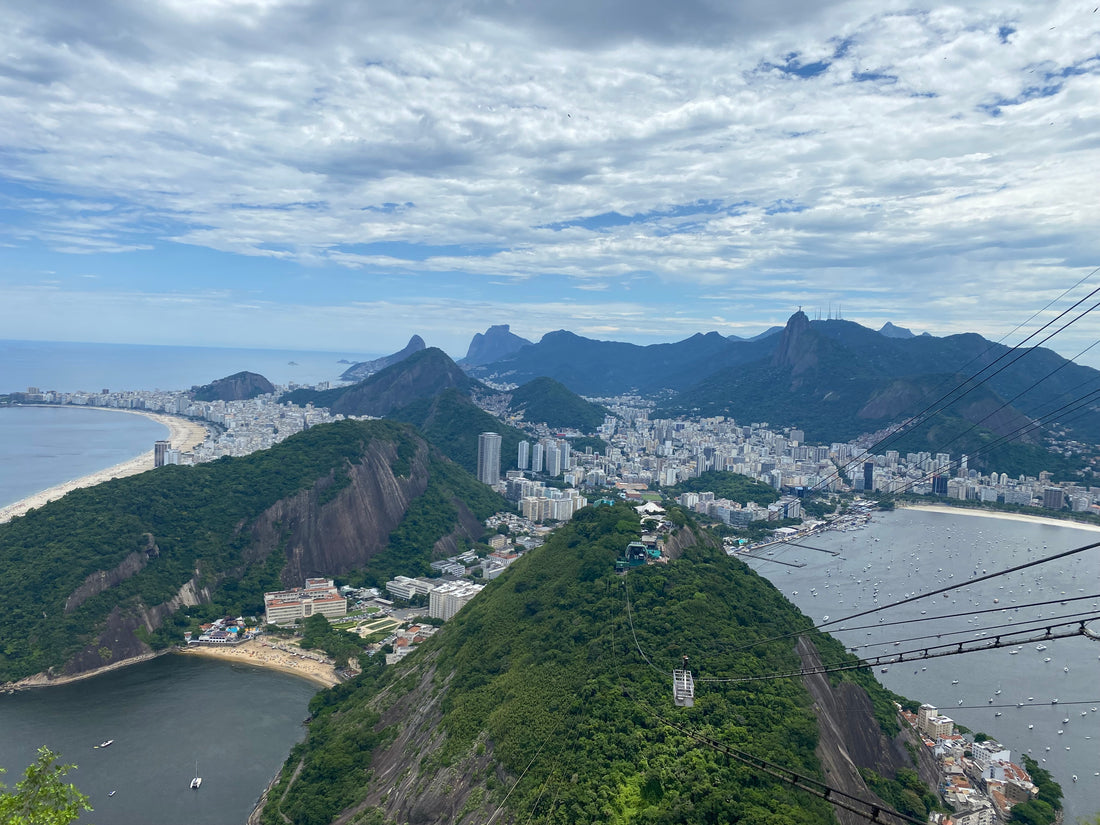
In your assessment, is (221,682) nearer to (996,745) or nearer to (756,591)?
(756,591)

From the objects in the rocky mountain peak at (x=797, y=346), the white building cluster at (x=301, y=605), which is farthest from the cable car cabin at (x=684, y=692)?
the rocky mountain peak at (x=797, y=346)

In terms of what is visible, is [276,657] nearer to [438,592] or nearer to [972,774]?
[438,592]

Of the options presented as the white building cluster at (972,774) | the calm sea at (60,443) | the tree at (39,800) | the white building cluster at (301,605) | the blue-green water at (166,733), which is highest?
the tree at (39,800)

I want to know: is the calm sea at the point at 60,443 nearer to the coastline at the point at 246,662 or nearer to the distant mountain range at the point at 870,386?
the coastline at the point at 246,662

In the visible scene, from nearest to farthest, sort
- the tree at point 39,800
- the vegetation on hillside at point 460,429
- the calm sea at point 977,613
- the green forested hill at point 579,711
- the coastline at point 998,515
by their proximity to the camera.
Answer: the tree at point 39,800
the green forested hill at point 579,711
the calm sea at point 977,613
the coastline at point 998,515
the vegetation on hillside at point 460,429

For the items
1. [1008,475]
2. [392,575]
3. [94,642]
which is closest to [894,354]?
[1008,475]

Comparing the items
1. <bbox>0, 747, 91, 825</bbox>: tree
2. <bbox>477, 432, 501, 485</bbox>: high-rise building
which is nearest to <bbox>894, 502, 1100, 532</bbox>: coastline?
<bbox>477, 432, 501, 485</bbox>: high-rise building

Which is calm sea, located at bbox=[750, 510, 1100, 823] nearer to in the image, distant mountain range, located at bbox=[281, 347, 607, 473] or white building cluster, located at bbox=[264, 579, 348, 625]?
white building cluster, located at bbox=[264, 579, 348, 625]
